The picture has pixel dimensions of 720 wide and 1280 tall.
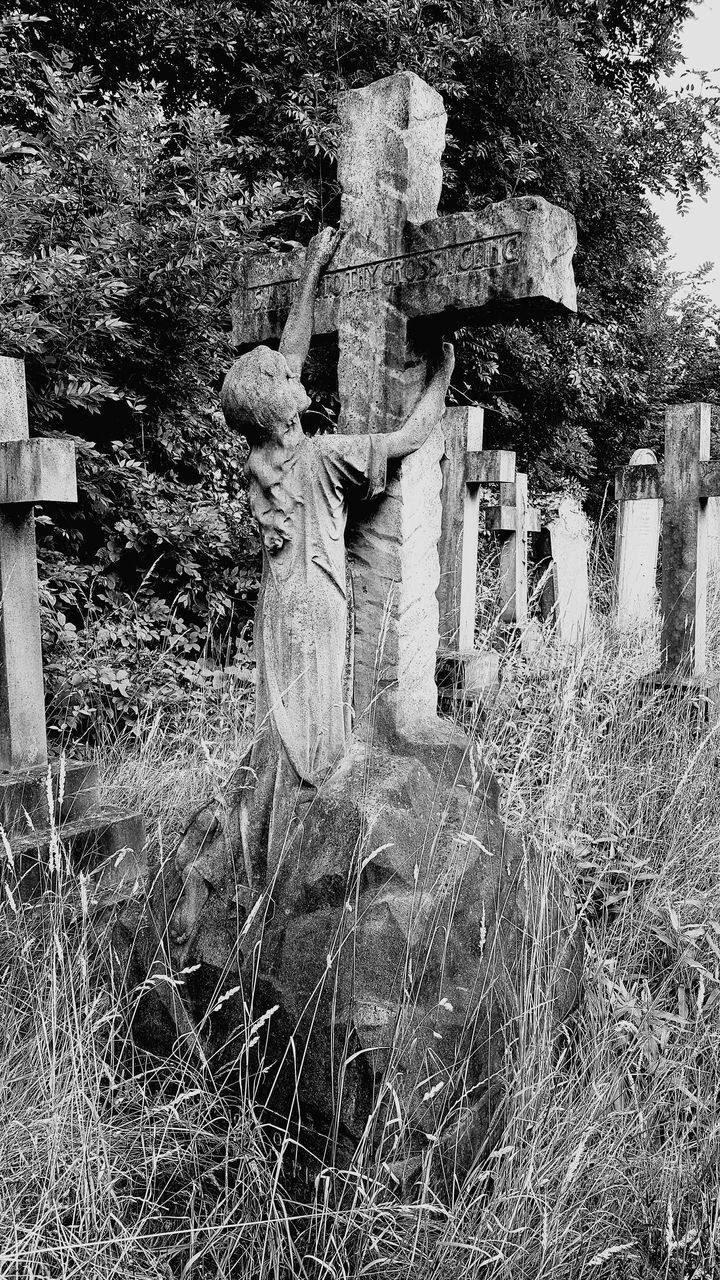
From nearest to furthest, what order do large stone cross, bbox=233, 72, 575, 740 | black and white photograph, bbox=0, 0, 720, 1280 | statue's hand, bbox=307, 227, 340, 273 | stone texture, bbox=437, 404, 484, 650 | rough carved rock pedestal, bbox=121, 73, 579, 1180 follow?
black and white photograph, bbox=0, 0, 720, 1280, rough carved rock pedestal, bbox=121, 73, 579, 1180, large stone cross, bbox=233, 72, 575, 740, statue's hand, bbox=307, 227, 340, 273, stone texture, bbox=437, 404, 484, 650

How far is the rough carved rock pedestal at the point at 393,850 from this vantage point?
2.03 metres

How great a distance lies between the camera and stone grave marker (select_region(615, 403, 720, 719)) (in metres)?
4.77

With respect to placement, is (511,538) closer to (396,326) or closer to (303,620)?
(396,326)

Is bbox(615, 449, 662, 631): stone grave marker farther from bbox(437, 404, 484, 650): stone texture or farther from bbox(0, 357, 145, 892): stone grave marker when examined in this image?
bbox(0, 357, 145, 892): stone grave marker

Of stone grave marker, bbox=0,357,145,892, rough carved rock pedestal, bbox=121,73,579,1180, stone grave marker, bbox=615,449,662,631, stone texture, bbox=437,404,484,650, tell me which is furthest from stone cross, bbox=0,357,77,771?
stone grave marker, bbox=615,449,662,631

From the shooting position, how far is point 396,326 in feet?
8.81

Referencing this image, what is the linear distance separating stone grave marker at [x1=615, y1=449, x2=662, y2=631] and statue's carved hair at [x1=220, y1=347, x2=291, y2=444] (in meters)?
4.32

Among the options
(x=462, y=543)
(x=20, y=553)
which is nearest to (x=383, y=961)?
(x=20, y=553)

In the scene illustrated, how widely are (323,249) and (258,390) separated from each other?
2.31 ft

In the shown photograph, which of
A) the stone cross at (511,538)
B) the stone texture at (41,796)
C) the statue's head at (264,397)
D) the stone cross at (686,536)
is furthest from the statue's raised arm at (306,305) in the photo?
the stone cross at (511,538)

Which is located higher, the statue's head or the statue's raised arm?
the statue's raised arm

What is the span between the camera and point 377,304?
8.84 ft

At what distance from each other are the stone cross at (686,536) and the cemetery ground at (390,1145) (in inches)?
81.0

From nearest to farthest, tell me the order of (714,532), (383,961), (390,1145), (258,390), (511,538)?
(390,1145) < (383,961) < (258,390) < (511,538) < (714,532)
